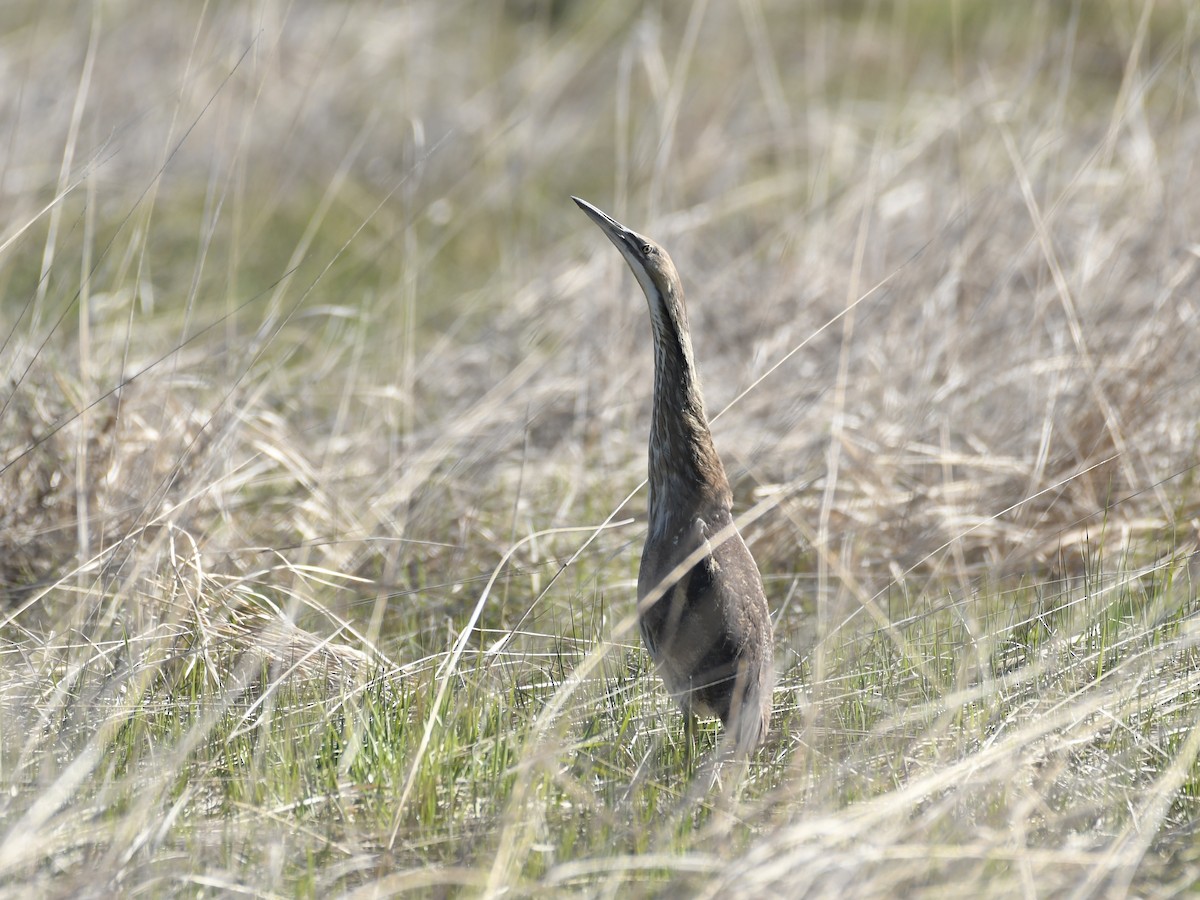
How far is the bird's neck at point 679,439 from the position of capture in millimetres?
3207

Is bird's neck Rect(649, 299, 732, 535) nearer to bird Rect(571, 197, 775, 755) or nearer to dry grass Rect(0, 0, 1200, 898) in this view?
bird Rect(571, 197, 775, 755)

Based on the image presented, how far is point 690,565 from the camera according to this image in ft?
9.96

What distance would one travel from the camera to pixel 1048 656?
322cm

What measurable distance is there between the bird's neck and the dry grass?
0.57 ft

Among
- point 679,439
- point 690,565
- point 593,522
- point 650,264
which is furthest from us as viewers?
point 593,522

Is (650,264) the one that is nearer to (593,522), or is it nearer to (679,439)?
(679,439)

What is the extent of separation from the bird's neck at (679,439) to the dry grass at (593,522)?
175 mm

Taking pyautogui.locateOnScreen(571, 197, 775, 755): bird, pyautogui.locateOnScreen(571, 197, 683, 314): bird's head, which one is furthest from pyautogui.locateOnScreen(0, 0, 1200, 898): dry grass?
pyautogui.locateOnScreen(571, 197, 683, 314): bird's head

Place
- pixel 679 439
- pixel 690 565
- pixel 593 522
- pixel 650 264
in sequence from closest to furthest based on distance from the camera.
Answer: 1. pixel 690 565
2. pixel 650 264
3. pixel 679 439
4. pixel 593 522

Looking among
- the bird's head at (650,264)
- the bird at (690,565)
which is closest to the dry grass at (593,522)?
the bird at (690,565)

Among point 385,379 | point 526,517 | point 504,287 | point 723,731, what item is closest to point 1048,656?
point 723,731

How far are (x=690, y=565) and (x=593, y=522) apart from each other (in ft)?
5.37

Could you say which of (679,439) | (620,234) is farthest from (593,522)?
(620,234)

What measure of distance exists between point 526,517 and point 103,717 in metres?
1.89
